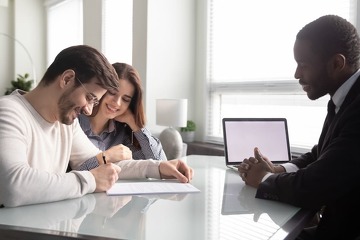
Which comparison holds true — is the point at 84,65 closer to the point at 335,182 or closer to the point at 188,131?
the point at 335,182

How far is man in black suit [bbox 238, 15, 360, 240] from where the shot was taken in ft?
3.68

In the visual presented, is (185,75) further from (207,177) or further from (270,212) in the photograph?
(270,212)

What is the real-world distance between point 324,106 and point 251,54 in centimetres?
89

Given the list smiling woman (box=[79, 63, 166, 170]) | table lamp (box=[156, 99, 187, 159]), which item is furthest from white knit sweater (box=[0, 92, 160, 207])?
table lamp (box=[156, 99, 187, 159])

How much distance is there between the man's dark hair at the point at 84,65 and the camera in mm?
1299

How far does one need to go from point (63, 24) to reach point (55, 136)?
5.39 meters

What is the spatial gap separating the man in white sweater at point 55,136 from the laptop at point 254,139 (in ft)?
1.39

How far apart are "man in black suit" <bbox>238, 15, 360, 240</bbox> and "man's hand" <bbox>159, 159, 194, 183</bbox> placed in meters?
0.25

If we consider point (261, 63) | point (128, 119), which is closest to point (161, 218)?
point (128, 119)

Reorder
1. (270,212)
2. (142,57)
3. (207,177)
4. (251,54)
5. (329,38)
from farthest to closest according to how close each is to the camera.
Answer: (142,57)
(251,54)
(207,177)
(329,38)
(270,212)

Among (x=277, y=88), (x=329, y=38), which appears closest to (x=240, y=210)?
(x=329, y=38)

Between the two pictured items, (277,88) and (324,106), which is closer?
(324,106)

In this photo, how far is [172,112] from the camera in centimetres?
331

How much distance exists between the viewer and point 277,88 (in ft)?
10.6
